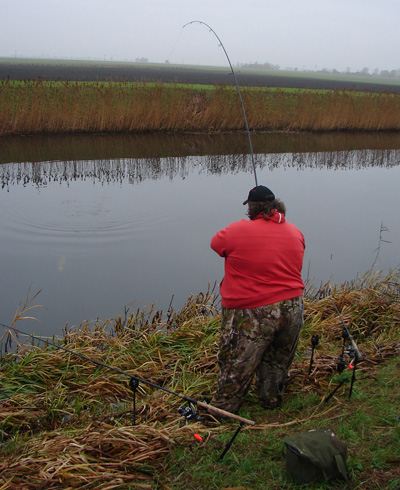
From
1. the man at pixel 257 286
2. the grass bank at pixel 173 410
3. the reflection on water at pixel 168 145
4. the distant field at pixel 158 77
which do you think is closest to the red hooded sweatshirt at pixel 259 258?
the man at pixel 257 286

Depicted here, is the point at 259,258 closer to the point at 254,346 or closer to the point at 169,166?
the point at 254,346

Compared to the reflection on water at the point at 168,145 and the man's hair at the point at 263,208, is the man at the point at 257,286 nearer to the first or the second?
the man's hair at the point at 263,208

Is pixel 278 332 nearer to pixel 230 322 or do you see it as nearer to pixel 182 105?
pixel 230 322

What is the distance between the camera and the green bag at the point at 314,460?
2533 millimetres

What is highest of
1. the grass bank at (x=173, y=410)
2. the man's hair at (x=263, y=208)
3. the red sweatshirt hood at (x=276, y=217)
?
the man's hair at (x=263, y=208)

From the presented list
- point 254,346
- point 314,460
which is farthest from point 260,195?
point 314,460

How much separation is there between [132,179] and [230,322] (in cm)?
838

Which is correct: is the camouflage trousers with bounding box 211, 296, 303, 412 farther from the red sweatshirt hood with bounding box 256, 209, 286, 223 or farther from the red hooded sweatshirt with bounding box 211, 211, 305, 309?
the red sweatshirt hood with bounding box 256, 209, 286, 223

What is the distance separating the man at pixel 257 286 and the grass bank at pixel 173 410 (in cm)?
47

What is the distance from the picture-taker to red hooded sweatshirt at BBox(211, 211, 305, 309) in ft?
10.4

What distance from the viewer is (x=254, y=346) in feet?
10.6

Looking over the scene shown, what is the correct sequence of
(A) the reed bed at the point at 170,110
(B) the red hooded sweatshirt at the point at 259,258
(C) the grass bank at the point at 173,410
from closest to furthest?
(C) the grass bank at the point at 173,410 → (B) the red hooded sweatshirt at the point at 259,258 → (A) the reed bed at the point at 170,110

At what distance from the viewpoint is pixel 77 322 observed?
5.46 metres

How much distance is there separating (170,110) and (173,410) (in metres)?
13.8
